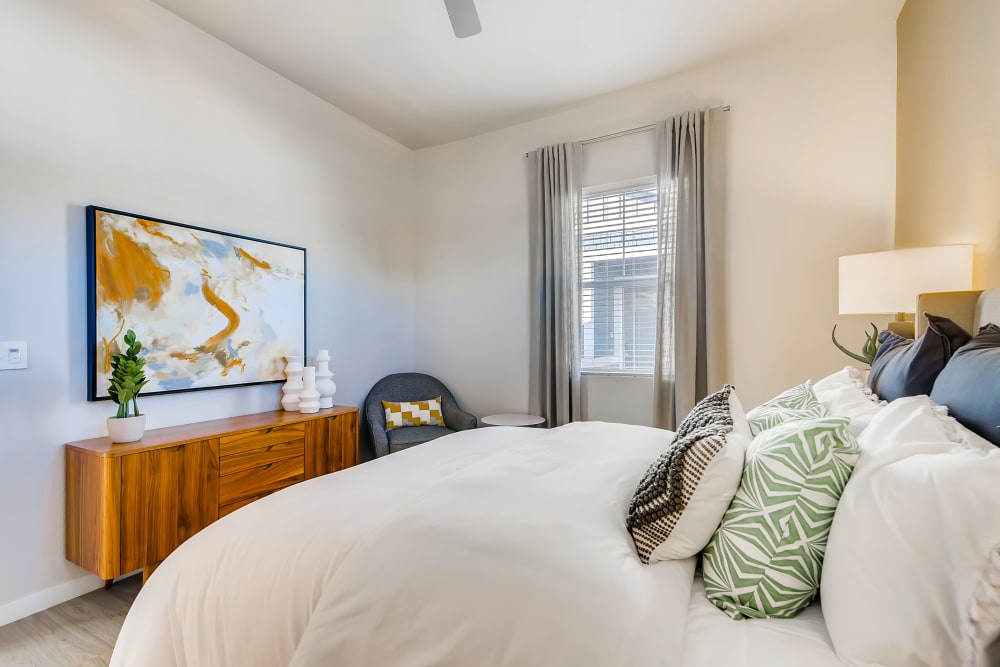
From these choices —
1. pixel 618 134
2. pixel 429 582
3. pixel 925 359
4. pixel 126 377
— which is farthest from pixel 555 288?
pixel 429 582

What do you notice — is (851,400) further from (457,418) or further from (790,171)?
(457,418)

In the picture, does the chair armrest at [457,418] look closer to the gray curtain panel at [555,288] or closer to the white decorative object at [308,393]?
the gray curtain panel at [555,288]

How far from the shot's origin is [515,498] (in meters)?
1.11

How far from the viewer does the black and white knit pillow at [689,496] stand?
0.91 m

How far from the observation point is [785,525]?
0.84 metres

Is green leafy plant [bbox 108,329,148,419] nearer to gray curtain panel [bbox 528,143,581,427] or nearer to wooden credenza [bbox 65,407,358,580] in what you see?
wooden credenza [bbox 65,407,358,580]

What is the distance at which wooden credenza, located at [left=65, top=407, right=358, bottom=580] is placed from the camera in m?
1.89

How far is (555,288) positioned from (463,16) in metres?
1.95

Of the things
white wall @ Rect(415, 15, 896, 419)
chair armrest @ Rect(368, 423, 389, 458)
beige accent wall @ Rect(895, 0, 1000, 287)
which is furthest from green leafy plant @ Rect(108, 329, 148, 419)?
beige accent wall @ Rect(895, 0, 1000, 287)

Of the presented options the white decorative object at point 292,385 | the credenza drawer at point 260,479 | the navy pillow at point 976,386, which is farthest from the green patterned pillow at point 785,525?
the white decorative object at point 292,385

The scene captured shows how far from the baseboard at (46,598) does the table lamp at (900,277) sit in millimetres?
3659

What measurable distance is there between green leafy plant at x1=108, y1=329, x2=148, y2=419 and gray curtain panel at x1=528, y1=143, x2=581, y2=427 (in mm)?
2386

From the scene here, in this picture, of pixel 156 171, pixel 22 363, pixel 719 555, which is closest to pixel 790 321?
pixel 719 555

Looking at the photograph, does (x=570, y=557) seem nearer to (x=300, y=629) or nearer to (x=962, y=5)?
(x=300, y=629)
